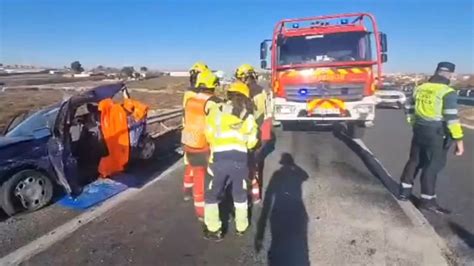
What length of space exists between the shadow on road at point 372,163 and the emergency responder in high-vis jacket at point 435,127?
72 cm

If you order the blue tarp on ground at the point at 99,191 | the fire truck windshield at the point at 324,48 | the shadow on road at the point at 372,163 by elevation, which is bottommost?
the shadow on road at the point at 372,163

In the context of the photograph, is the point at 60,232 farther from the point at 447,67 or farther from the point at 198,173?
the point at 447,67

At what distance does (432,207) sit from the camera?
5.08 metres

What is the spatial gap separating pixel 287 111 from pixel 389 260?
6.39m

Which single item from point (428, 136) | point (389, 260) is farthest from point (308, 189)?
point (389, 260)

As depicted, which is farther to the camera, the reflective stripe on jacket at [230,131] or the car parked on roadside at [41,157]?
the car parked on roadside at [41,157]

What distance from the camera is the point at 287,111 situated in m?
9.91

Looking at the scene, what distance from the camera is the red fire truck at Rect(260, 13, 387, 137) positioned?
31.1 feet

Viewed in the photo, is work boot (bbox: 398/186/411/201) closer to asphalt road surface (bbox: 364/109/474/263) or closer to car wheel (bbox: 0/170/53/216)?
asphalt road surface (bbox: 364/109/474/263)

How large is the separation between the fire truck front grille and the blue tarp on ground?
4677 mm

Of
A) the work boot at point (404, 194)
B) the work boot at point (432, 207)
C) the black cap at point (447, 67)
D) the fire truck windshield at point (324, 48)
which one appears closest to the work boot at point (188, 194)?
the work boot at point (404, 194)

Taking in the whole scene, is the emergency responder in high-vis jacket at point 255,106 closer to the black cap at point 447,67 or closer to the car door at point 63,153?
the black cap at point 447,67

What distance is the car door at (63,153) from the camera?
5.43 meters

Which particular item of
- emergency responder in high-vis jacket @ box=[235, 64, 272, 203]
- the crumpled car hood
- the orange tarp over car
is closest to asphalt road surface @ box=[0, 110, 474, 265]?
emergency responder in high-vis jacket @ box=[235, 64, 272, 203]
